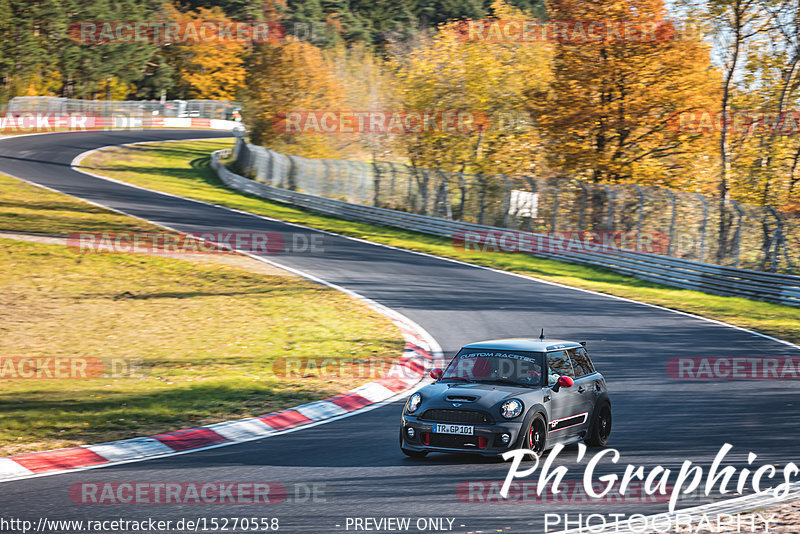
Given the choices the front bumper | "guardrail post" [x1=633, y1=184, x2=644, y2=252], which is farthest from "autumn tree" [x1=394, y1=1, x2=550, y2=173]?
the front bumper

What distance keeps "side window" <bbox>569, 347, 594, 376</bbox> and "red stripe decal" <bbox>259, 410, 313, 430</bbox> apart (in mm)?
3796

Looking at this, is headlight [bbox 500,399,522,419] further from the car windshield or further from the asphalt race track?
the car windshield

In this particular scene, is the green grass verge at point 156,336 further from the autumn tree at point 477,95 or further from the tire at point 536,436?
the autumn tree at point 477,95

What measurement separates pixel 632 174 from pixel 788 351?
1917 cm

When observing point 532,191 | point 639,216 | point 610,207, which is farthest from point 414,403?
point 532,191

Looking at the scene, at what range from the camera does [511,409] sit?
30.8ft

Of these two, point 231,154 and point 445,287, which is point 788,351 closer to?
point 445,287

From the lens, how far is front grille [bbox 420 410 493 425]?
370 inches

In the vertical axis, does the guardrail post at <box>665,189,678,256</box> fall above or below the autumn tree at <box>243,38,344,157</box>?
below

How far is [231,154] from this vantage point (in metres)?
54.7

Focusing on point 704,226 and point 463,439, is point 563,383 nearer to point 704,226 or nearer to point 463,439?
point 463,439

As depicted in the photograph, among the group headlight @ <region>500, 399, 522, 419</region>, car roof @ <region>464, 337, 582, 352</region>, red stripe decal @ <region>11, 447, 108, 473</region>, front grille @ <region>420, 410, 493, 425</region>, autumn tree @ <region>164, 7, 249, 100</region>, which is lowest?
red stripe decal @ <region>11, 447, 108, 473</region>

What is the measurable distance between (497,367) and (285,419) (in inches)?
131

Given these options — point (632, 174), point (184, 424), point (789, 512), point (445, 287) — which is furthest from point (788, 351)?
point (632, 174)
